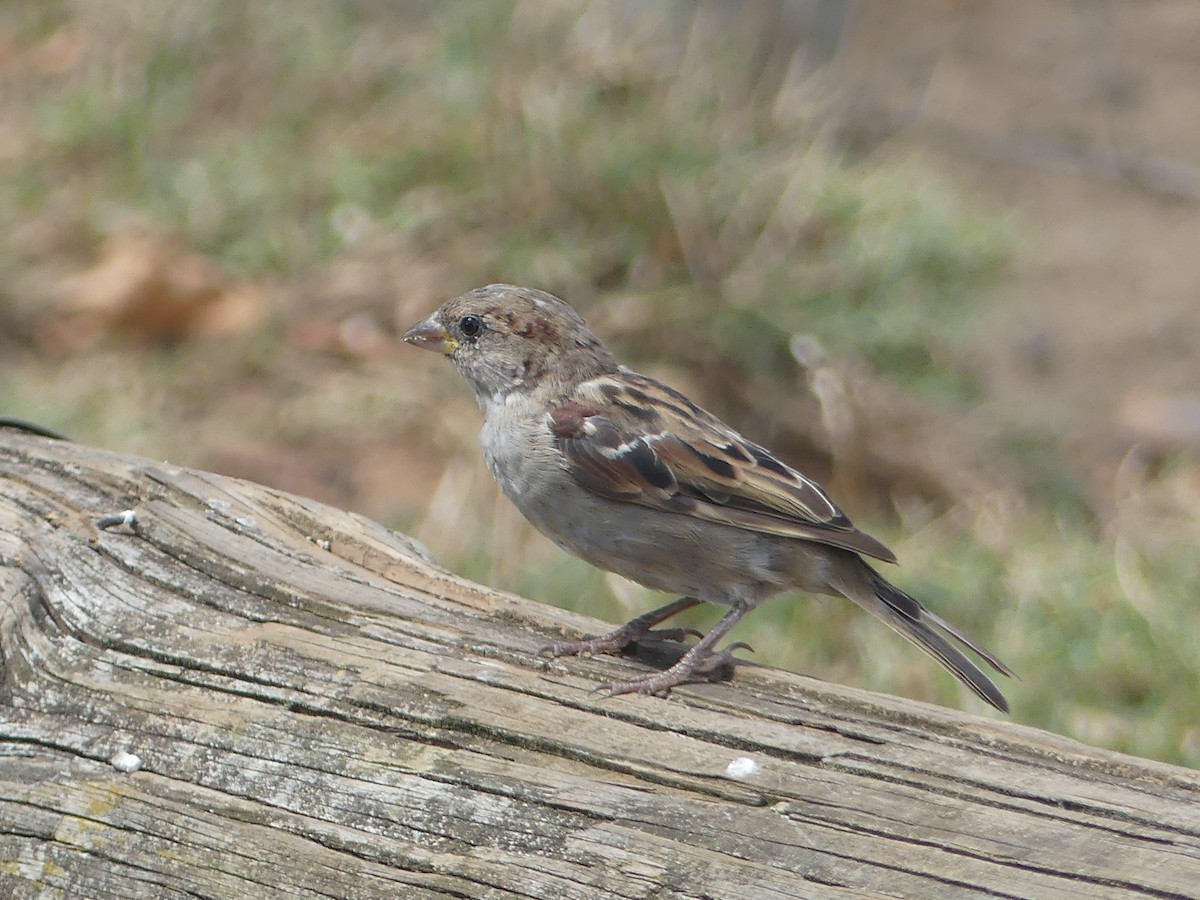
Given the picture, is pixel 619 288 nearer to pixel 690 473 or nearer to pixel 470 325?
pixel 470 325

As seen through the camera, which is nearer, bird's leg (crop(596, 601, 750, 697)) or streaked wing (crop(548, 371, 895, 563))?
bird's leg (crop(596, 601, 750, 697))

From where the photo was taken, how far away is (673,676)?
3.15 metres

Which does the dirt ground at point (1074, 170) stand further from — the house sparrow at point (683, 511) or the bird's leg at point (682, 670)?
the bird's leg at point (682, 670)

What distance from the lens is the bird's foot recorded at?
9.88ft

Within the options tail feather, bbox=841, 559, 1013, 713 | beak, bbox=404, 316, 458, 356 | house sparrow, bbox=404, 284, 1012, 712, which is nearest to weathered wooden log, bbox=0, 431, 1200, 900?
house sparrow, bbox=404, 284, 1012, 712

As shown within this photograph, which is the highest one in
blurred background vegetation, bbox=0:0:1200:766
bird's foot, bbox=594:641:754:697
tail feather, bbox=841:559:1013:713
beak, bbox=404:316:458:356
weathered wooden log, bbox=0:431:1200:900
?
blurred background vegetation, bbox=0:0:1200:766

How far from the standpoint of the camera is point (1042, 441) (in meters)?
6.92

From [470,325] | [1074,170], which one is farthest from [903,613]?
[1074,170]

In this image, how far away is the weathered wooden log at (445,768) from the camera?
8.09 feet

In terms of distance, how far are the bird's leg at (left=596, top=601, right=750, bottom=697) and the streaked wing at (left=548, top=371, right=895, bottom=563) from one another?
0.32m

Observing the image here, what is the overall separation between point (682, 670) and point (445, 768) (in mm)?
670

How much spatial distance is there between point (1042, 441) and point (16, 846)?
17.2ft

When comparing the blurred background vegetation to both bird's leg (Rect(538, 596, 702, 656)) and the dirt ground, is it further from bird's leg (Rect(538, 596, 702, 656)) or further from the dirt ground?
bird's leg (Rect(538, 596, 702, 656))

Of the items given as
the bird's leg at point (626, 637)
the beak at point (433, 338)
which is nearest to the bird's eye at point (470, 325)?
the beak at point (433, 338)
